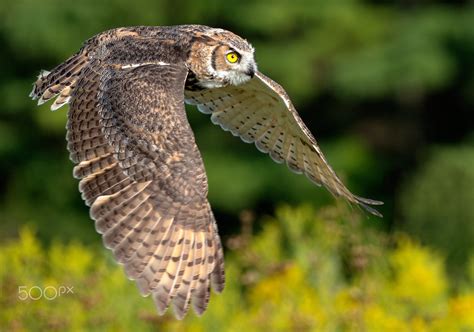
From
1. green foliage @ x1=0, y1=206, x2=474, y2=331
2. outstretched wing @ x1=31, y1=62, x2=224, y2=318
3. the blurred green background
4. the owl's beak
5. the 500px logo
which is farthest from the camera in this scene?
the blurred green background

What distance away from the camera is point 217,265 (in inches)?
218

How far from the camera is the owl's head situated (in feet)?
21.0

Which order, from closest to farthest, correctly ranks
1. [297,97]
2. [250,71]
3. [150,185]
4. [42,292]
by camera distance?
[150,185]
[250,71]
[42,292]
[297,97]

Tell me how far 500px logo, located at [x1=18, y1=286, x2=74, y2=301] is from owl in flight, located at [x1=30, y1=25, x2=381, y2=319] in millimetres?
906

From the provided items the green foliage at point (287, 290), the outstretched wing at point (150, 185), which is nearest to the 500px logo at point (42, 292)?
the green foliage at point (287, 290)

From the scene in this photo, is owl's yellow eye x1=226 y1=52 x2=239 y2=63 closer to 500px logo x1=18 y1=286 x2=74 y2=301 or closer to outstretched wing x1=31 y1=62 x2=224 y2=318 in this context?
outstretched wing x1=31 y1=62 x2=224 y2=318

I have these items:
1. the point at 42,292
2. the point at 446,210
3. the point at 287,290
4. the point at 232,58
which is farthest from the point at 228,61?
the point at 446,210

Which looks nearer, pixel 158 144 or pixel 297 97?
pixel 158 144

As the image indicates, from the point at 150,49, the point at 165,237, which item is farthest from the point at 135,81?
the point at 165,237

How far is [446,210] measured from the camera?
10266mm

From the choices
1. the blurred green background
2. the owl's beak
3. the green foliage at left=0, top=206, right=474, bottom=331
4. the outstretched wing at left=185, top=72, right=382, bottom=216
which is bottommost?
the blurred green background

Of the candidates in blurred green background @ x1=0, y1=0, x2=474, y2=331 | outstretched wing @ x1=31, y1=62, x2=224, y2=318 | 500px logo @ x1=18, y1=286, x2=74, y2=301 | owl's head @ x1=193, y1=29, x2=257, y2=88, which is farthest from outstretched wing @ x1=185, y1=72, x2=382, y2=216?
blurred green background @ x1=0, y1=0, x2=474, y2=331

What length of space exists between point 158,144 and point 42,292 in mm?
1451

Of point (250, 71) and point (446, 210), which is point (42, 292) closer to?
point (250, 71)
